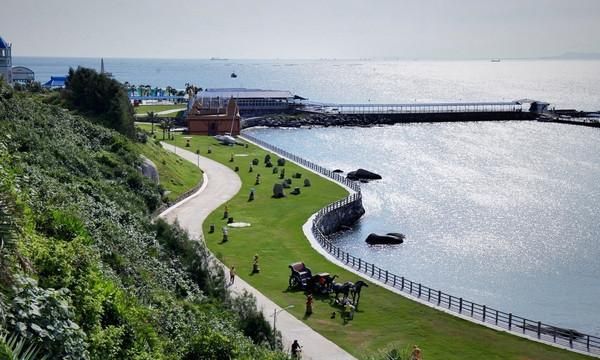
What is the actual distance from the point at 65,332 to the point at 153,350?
6.94 metres

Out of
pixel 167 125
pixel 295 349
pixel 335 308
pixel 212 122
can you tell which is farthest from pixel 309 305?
pixel 167 125

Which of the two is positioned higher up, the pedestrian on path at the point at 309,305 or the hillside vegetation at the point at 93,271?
the hillside vegetation at the point at 93,271

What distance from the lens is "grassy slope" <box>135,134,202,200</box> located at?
6594cm

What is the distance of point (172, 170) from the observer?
233 ft

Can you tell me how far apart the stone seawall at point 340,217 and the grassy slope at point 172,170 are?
1371 centimetres

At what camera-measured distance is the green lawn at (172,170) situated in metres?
65.9

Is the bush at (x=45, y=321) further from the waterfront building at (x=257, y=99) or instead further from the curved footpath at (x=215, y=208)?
the waterfront building at (x=257, y=99)

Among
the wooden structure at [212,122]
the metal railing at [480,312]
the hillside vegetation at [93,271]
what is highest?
the hillside vegetation at [93,271]

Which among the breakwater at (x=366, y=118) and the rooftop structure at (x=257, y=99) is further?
the rooftop structure at (x=257, y=99)

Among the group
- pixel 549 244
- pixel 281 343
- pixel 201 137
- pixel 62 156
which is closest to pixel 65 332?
pixel 281 343

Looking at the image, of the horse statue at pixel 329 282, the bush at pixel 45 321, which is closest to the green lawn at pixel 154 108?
the horse statue at pixel 329 282

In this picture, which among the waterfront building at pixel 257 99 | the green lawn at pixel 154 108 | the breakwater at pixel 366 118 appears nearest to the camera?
the green lawn at pixel 154 108

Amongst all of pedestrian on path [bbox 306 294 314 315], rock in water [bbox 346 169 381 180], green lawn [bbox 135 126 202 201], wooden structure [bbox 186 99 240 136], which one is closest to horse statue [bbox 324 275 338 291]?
pedestrian on path [bbox 306 294 314 315]

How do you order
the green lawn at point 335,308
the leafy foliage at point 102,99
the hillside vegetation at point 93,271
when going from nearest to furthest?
the hillside vegetation at point 93,271
the green lawn at point 335,308
the leafy foliage at point 102,99
